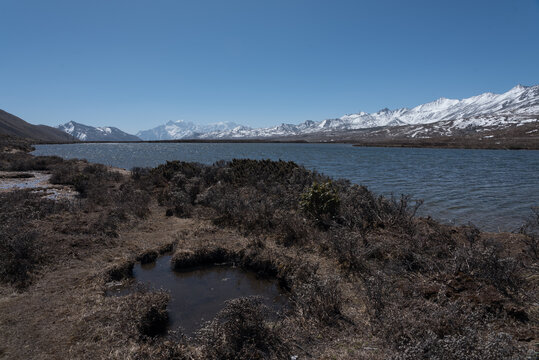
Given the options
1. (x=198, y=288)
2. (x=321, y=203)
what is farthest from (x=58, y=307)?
(x=321, y=203)

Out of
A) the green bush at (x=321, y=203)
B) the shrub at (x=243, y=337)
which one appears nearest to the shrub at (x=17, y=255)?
the shrub at (x=243, y=337)

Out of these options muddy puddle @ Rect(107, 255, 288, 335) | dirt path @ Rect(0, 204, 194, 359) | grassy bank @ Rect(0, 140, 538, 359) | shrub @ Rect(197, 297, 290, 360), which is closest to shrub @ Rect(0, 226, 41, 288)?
grassy bank @ Rect(0, 140, 538, 359)

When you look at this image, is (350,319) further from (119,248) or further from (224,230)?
(119,248)

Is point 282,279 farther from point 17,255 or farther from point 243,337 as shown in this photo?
point 17,255

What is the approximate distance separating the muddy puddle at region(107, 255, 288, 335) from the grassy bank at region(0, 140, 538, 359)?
33 centimetres

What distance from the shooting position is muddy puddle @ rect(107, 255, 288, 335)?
20.4ft

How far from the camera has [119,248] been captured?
29.9ft

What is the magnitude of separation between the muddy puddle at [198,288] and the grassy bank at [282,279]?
0.33 m

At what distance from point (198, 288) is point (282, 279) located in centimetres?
223

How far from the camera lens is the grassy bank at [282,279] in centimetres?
459

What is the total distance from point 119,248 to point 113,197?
244 inches

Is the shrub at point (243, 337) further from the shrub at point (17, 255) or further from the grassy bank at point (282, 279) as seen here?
the shrub at point (17, 255)

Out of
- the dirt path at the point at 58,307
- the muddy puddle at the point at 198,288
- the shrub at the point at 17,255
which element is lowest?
the muddy puddle at the point at 198,288

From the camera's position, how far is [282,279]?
7.68 meters
